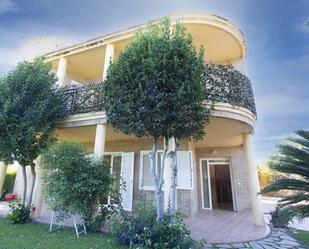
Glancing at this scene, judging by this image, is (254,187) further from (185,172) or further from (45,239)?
(45,239)

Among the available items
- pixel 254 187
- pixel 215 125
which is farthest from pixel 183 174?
pixel 254 187

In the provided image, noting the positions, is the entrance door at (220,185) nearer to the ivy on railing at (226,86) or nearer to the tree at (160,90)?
the ivy on railing at (226,86)

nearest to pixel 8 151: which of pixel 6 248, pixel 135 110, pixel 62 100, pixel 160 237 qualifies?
pixel 62 100

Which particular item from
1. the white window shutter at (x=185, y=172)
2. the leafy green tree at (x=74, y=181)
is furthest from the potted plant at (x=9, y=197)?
the white window shutter at (x=185, y=172)

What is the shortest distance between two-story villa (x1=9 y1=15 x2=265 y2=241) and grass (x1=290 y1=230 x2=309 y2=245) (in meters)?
1.08

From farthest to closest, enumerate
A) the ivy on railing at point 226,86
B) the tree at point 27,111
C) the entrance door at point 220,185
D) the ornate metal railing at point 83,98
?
Answer: the entrance door at point 220,185, the ornate metal railing at point 83,98, the tree at point 27,111, the ivy on railing at point 226,86

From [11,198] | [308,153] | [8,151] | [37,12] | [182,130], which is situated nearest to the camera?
[308,153]

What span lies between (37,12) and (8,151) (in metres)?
5.80

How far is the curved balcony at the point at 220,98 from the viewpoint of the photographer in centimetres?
704

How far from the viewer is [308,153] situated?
14.5 ft

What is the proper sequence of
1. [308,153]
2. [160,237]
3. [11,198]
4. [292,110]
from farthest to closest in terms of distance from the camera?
[11,198], [292,110], [160,237], [308,153]

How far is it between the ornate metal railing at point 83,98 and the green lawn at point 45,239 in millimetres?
4426

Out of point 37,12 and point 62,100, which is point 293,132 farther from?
point 37,12

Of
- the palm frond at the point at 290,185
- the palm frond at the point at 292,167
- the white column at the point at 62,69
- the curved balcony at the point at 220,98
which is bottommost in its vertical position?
the palm frond at the point at 290,185
